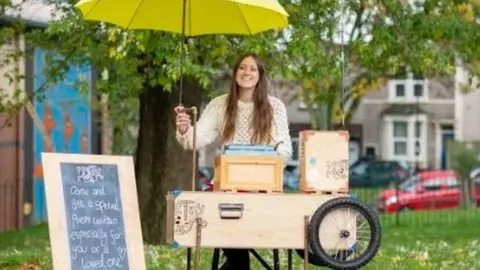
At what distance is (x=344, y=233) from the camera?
732 cm

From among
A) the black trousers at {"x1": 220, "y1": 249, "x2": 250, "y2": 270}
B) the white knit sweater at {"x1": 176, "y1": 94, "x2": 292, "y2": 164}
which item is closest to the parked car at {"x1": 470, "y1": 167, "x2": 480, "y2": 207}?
the black trousers at {"x1": 220, "y1": 249, "x2": 250, "y2": 270}

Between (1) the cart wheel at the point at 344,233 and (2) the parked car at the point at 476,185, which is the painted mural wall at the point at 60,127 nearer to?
(2) the parked car at the point at 476,185

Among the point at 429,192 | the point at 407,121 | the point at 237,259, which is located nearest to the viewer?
the point at 237,259

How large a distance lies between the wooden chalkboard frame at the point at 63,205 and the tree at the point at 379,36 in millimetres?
4288

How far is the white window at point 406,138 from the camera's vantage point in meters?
49.1

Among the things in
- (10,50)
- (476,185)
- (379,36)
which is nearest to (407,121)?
(476,185)

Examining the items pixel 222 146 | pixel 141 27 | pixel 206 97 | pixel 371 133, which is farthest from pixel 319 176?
pixel 371 133

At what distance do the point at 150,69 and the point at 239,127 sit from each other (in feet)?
16.4

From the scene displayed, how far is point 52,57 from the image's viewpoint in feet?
48.9

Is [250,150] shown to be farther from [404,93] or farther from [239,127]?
[404,93]

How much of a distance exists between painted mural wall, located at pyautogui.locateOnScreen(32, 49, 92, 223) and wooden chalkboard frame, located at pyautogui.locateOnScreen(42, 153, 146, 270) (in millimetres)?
15416

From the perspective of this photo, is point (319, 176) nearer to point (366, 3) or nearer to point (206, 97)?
point (366, 3)

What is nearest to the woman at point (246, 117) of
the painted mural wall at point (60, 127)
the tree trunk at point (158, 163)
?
the tree trunk at point (158, 163)

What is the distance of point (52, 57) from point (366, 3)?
4293 mm
